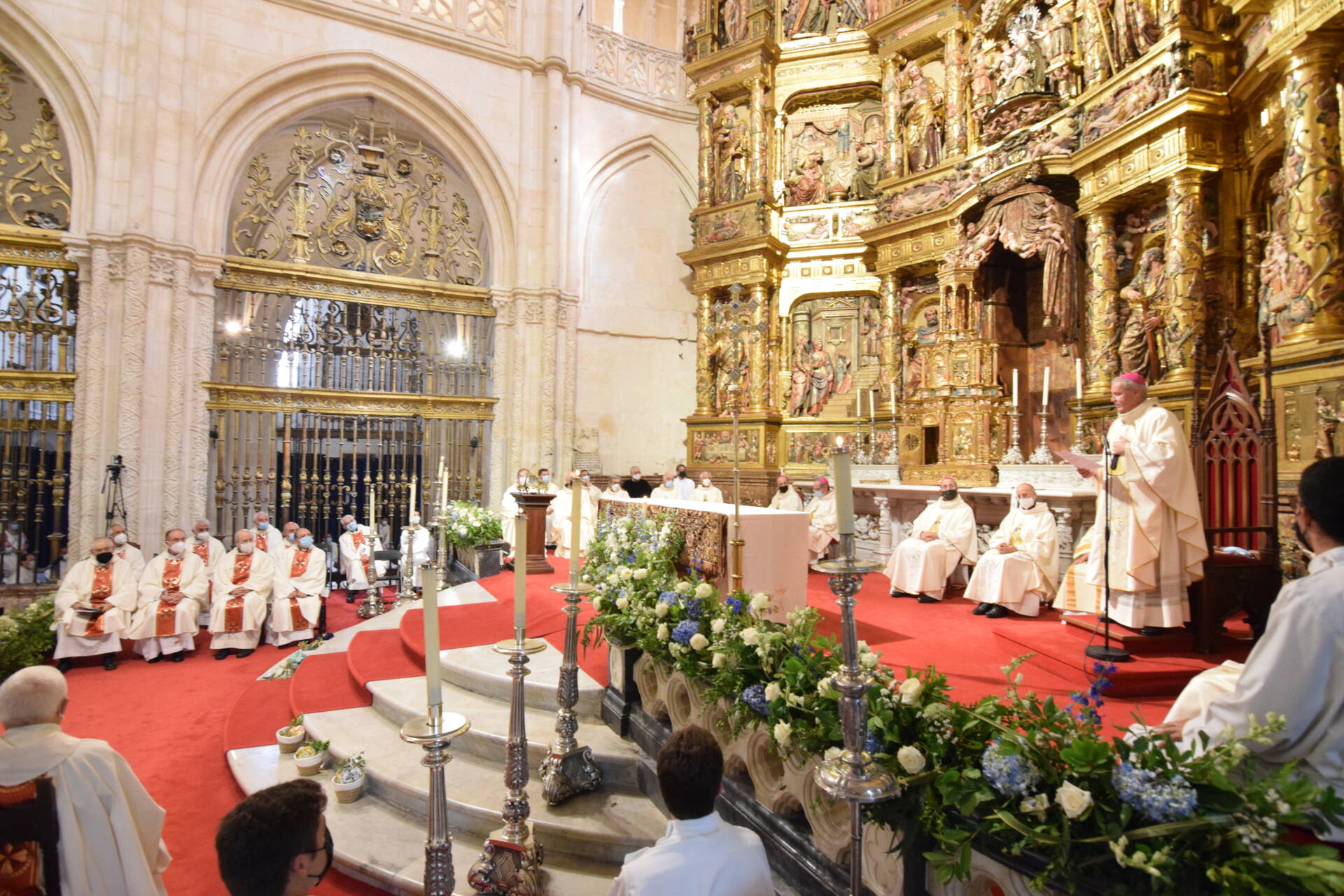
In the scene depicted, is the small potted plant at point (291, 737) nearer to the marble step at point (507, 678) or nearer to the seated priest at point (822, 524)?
the marble step at point (507, 678)

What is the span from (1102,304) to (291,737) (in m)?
9.38

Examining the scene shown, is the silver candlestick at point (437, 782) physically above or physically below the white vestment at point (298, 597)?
above

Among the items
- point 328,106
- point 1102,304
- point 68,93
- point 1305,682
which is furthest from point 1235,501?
point 68,93

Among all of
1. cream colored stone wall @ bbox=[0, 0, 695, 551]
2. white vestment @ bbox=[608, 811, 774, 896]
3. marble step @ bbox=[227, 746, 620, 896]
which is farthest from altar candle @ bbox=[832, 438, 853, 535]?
cream colored stone wall @ bbox=[0, 0, 695, 551]

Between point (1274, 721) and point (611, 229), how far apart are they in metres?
14.9

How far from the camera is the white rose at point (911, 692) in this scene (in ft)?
7.34

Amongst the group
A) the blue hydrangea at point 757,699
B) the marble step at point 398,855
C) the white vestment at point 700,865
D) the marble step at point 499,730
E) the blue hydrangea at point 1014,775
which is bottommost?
the marble step at point 398,855

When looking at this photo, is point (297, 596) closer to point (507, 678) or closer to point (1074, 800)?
point (507, 678)

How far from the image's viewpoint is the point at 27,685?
99.7 inches

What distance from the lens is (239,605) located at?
816 cm

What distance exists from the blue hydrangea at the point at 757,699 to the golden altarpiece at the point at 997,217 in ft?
13.8

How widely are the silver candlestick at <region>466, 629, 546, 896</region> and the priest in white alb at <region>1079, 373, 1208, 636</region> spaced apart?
12.3 ft

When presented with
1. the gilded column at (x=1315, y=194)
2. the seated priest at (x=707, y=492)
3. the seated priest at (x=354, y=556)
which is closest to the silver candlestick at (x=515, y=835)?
the gilded column at (x=1315, y=194)

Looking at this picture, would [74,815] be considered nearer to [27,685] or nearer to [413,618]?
[27,685]
